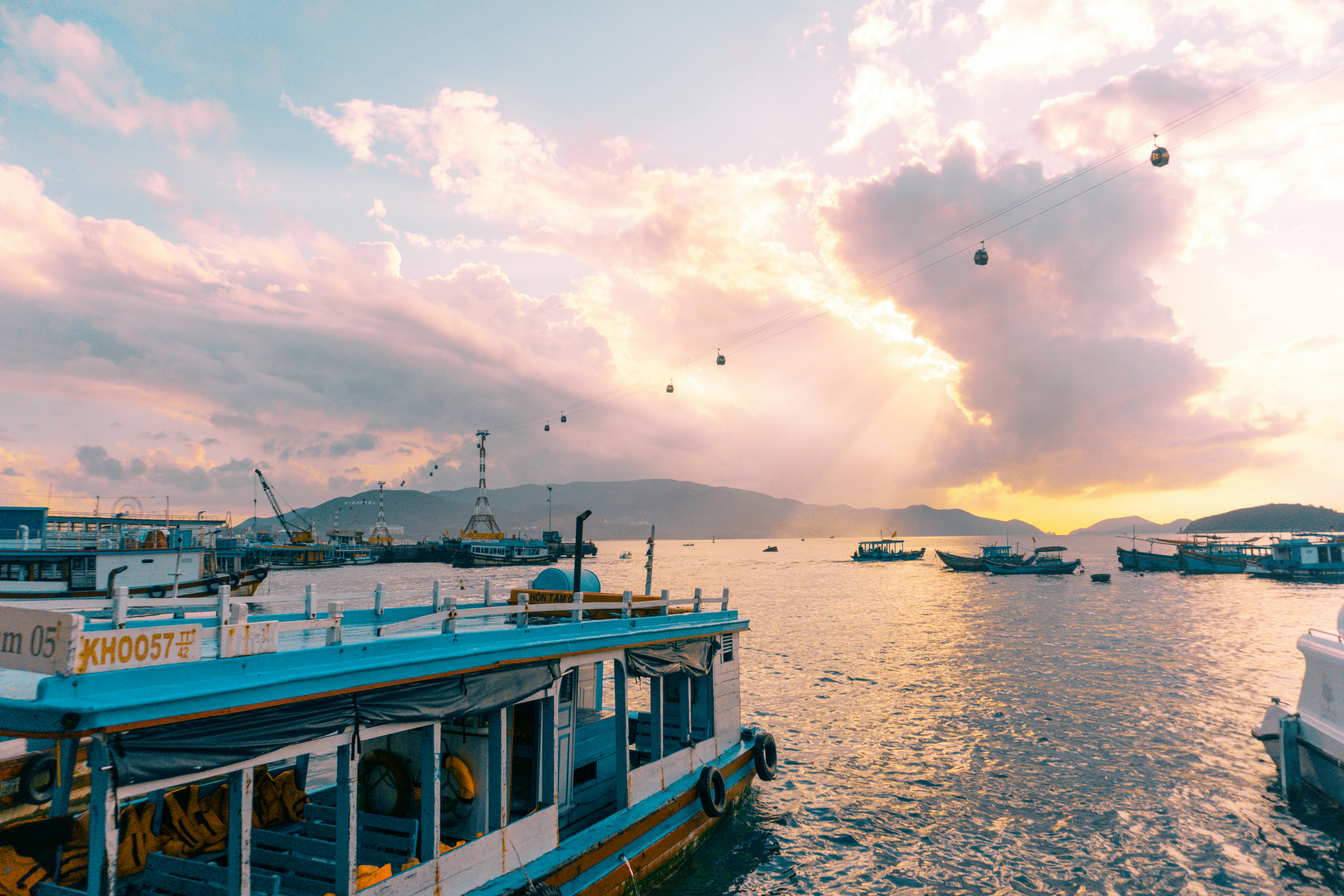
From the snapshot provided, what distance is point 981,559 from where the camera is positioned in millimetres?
107875

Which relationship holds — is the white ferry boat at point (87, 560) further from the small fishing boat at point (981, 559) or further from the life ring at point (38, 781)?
the small fishing boat at point (981, 559)

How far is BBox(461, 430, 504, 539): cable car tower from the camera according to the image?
456 ft

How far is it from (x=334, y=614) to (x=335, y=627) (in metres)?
0.23

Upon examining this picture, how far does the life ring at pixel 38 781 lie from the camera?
10.2 metres

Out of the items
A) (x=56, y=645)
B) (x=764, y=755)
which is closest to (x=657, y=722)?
(x=764, y=755)

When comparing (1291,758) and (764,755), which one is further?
(1291,758)

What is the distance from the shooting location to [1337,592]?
232ft

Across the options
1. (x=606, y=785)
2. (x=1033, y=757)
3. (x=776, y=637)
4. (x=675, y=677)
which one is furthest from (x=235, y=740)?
(x=776, y=637)

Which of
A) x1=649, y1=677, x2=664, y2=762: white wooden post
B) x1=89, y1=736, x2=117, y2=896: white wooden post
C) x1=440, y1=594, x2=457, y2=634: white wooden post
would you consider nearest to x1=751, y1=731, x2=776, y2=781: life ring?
x1=649, y1=677, x2=664, y2=762: white wooden post

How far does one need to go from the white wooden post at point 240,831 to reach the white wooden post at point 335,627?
131 cm

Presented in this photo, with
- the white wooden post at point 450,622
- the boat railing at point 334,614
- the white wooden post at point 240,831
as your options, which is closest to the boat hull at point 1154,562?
the boat railing at point 334,614

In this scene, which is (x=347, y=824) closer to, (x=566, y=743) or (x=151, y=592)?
(x=566, y=743)

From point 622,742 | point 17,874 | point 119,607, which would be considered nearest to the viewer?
point 119,607

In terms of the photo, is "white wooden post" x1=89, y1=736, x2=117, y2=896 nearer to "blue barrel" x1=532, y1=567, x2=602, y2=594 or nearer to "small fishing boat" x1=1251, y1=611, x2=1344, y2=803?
"blue barrel" x1=532, y1=567, x2=602, y2=594
